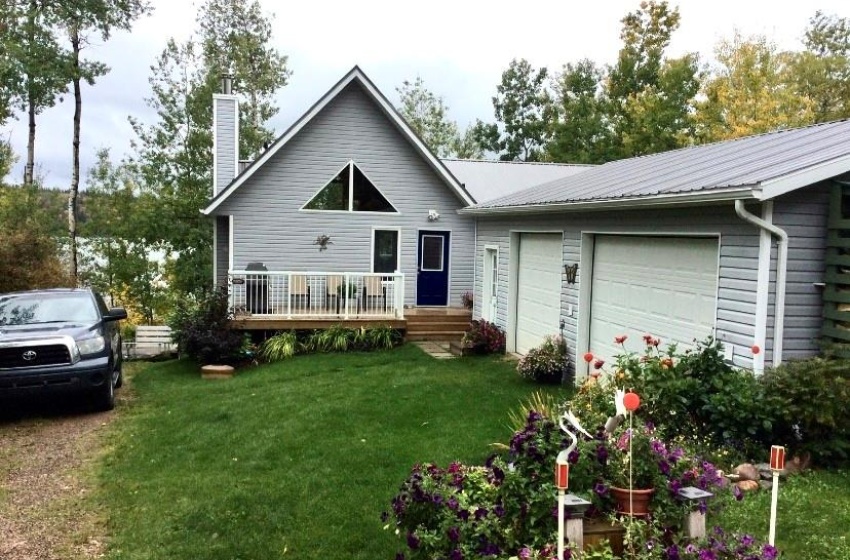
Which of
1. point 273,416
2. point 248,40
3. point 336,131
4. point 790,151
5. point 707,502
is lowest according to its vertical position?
point 273,416

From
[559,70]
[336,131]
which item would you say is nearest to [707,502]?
[336,131]

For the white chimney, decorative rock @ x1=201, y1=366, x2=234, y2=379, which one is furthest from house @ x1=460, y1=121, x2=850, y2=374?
the white chimney

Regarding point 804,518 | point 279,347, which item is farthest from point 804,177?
point 279,347

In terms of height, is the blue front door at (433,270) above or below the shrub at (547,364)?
above

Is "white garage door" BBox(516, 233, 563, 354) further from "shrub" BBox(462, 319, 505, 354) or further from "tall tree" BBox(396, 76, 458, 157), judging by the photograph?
"tall tree" BBox(396, 76, 458, 157)

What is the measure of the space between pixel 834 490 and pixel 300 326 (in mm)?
11390

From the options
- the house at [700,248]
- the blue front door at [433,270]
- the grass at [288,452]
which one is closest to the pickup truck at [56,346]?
the grass at [288,452]

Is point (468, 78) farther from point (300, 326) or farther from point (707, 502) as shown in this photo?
point (707, 502)

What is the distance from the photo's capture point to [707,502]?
11.2ft

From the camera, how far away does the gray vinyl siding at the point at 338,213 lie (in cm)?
1683

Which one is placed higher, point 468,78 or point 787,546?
point 468,78

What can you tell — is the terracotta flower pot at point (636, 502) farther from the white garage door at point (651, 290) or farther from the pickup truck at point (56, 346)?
the pickup truck at point (56, 346)

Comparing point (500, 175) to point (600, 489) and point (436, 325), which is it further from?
point (600, 489)

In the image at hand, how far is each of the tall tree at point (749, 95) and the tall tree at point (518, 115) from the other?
13.9 metres
